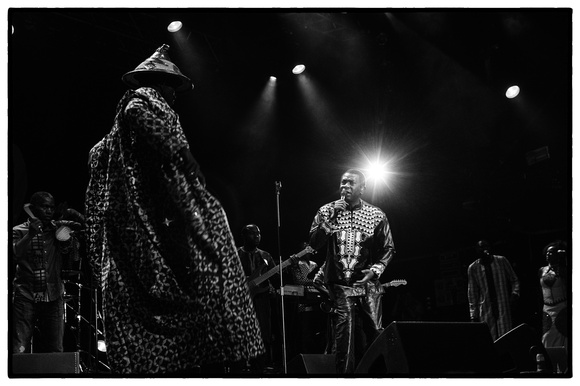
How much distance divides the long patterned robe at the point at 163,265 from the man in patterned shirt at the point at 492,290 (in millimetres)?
5659

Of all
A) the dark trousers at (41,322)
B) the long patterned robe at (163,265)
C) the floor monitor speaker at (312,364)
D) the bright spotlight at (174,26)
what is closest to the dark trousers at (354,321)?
the floor monitor speaker at (312,364)

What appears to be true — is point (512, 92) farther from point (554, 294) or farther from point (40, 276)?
point (40, 276)

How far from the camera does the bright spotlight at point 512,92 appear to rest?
8.55 meters

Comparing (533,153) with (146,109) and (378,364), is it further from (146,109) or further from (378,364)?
(146,109)

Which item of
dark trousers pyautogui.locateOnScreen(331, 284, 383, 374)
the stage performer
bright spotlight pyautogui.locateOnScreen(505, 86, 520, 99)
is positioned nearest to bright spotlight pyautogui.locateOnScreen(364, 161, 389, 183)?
bright spotlight pyautogui.locateOnScreen(505, 86, 520, 99)

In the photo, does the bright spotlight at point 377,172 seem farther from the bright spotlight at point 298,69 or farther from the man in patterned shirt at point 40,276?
the man in patterned shirt at point 40,276

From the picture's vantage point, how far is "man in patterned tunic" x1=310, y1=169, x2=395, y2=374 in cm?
607

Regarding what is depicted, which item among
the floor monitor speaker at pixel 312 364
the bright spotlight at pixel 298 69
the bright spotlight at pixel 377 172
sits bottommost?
the floor monitor speaker at pixel 312 364

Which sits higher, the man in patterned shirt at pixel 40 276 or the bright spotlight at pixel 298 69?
the bright spotlight at pixel 298 69

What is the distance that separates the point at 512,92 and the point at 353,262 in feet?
11.8

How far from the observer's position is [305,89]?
909 centimetres

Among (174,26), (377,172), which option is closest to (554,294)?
(377,172)

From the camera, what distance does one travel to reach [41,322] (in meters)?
6.54

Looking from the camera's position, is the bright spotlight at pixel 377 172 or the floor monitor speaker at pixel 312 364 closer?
the floor monitor speaker at pixel 312 364
